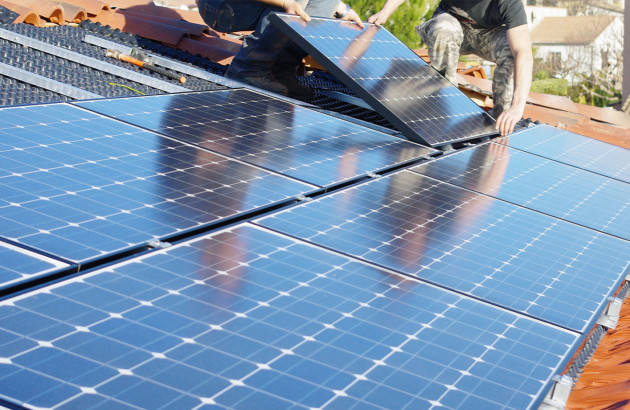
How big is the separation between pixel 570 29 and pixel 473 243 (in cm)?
9144

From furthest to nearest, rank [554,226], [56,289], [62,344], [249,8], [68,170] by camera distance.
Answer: [249,8]
[554,226]
[68,170]
[56,289]
[62,344]

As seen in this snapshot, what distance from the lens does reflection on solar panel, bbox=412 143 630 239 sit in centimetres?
513

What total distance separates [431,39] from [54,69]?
12.5 ft

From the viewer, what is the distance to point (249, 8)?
26.1ft

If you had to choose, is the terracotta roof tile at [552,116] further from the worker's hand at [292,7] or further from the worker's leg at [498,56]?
the worker's hand at [292,7]

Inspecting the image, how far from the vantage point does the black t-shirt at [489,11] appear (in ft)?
26.9

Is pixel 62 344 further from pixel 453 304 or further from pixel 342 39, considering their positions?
pixel 342 39

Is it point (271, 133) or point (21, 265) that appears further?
point (271, 133)

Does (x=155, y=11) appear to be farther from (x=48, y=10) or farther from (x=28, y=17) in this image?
(x=28, y=17)

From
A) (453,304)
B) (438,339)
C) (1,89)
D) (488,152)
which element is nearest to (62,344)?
(438,339)

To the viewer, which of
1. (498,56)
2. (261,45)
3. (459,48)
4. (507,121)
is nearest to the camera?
(507,121)

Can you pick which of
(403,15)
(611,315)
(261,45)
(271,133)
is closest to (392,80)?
(261,45)

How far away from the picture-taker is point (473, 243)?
407 centimetres

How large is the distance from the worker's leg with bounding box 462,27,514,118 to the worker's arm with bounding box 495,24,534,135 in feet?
1.64
